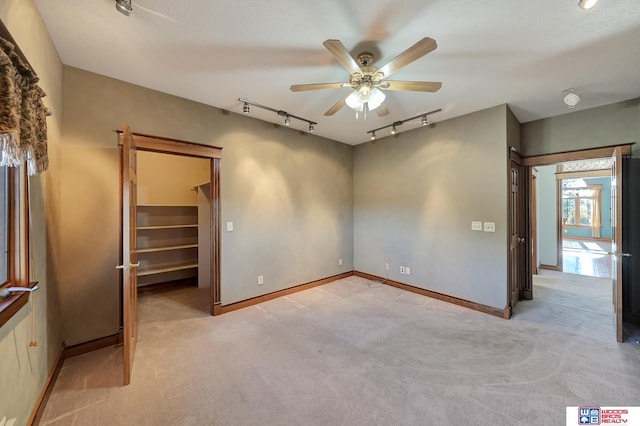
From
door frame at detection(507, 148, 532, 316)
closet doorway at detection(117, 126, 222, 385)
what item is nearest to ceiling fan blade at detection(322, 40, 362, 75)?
door frame at detection(507, 148, 532, 316)

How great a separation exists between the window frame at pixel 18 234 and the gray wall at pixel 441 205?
442 cm

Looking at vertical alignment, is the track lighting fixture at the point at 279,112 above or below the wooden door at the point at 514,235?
above

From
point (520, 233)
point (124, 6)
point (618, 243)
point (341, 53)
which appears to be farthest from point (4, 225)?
point (520, 233)

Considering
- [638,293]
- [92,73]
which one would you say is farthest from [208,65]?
[638,293]

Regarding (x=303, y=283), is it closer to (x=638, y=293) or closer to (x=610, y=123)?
(x=638, y=293)

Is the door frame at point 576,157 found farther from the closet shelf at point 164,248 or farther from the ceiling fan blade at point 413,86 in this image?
the closet shelf at point 164,248

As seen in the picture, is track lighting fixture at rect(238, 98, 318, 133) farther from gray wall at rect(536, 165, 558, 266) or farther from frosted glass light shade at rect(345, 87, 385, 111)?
gray wall at rect(536, 165, 558, 266)

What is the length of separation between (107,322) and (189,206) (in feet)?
9.05

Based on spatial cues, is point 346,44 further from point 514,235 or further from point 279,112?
point 514,235

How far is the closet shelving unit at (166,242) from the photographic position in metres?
4.56

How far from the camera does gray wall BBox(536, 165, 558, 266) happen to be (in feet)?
19.0

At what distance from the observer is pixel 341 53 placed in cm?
179

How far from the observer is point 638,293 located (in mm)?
3213

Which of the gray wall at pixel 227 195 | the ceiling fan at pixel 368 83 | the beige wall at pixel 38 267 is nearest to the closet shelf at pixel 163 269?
the gray wall at pixel 227 195
